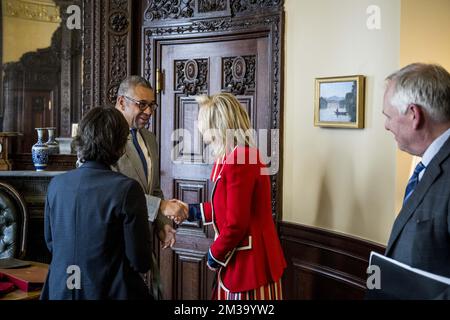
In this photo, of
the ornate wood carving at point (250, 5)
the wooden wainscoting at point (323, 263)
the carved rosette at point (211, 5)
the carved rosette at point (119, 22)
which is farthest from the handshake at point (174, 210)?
the carved rosette at point (119, 22)

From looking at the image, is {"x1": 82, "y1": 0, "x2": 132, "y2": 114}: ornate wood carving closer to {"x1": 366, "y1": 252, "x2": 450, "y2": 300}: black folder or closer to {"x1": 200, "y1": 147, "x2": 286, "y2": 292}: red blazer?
{"x1": 200, "y1": 147, "x2": 286, "y2": 292}: red blazer

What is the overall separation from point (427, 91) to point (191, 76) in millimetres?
2473

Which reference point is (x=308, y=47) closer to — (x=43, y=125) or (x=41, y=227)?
(x=41, y=227)

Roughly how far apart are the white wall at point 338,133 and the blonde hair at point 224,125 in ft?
2.25

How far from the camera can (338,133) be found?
3.10 m

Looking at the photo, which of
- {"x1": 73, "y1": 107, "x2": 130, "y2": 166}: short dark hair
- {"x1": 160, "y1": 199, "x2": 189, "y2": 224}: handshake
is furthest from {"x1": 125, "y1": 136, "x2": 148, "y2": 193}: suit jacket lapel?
{"x1": 73, "y1": 107, "x2": 130, "y2": 166}: short dark hair

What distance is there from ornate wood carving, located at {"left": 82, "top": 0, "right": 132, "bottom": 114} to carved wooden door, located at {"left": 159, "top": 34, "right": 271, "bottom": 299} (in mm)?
342

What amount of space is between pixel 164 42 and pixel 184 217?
1.66m

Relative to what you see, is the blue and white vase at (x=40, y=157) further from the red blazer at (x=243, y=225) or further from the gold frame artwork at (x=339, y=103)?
the gold frame artwork at (x=339, y=103)

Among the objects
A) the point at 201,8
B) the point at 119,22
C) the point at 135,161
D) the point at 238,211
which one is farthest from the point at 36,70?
the point at 238,211

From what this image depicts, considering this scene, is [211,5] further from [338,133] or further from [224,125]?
[224,125]

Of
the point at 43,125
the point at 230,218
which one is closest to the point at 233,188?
the point at 230,218

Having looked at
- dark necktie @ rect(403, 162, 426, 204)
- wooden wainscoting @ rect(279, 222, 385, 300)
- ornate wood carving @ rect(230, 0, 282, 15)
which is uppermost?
ornate wood carving @ rect(230, 0, 282, 15)

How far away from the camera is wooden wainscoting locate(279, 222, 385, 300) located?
118 inches
